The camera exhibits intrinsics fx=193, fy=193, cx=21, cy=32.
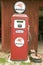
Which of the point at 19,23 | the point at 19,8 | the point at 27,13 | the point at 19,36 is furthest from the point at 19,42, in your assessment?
the point at 27,13

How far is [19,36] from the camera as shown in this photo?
6.47m

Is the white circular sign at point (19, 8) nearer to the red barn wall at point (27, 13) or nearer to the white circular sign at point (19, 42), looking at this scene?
the white circular sign at point (19, 42)

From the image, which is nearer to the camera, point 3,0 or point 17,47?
point 17,47

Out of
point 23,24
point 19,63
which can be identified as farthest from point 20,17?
point 19,63

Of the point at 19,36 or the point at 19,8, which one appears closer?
the point at 19,36

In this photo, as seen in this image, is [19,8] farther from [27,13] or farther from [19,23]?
[27,13]

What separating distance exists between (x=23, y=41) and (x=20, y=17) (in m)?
0.81

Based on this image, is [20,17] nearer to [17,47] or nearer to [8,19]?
[17,47]

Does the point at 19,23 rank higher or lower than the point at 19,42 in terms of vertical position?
higher

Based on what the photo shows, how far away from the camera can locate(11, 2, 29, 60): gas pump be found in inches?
252

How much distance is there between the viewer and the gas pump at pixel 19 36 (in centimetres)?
641

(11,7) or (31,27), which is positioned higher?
(11,7)

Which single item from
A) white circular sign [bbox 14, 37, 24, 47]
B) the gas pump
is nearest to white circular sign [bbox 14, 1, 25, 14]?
the gas pump

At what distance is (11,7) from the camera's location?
26.5 feet
